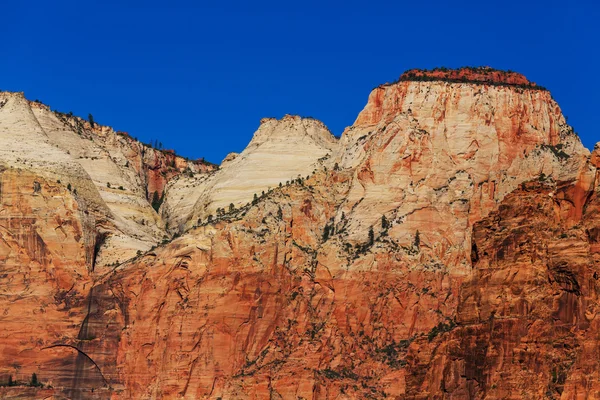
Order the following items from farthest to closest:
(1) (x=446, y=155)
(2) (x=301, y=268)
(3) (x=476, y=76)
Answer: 1. (3) (x=476, y=76)
2. (1) (x=446, y=155)
3. (2) (x=301, y=268)

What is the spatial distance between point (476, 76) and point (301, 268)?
2294 cm

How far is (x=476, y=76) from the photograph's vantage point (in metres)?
193

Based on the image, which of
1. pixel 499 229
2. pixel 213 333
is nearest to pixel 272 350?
pixel 213 333

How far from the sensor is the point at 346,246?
184 metres

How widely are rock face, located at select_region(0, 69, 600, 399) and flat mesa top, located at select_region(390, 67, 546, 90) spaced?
17 centimetres

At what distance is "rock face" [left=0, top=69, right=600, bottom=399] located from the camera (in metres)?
178

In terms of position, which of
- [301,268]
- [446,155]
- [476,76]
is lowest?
[301,268]

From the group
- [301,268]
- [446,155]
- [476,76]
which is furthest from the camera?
[476,76]

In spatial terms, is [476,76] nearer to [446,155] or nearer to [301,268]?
[446,155]

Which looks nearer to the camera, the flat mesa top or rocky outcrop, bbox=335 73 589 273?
rocky outcrop, bbox=335 73 589 273

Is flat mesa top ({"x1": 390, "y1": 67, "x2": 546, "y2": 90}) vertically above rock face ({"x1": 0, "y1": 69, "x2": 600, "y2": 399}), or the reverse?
flat mesa top ({"x1": 390, "y1": 67, "x2": 546, "y2": 90})

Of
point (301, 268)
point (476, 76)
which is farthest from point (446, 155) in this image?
point (301, 268)

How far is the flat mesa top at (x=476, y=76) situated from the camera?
19238cm

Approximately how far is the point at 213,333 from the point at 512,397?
52286 mm
